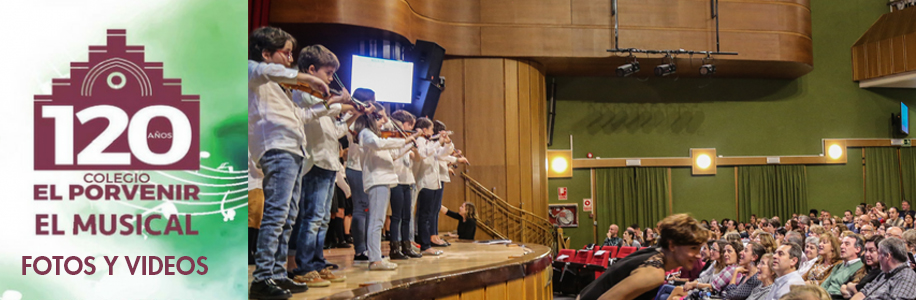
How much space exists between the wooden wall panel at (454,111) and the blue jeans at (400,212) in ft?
20.3

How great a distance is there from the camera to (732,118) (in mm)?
14023

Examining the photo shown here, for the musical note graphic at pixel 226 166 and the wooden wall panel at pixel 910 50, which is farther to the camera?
the wooden wall panel at pixel 910 50

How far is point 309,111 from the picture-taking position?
3.17 metres

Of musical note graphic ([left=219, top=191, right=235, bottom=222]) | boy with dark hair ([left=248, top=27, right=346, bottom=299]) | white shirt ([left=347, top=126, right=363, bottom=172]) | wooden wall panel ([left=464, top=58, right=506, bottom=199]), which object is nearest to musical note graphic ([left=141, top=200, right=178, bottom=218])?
musical note graphic ([left=219, top=191, right=235, bottom=222])

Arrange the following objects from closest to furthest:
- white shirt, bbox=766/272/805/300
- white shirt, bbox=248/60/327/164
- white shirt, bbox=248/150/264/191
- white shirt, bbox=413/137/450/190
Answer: white shirt, bbox=248/60/327/164 < white shirt, bbox=248/150/264/191 < white shirt, bbox=766/272/805/300 < white shirt, bbox=413/137/450/190

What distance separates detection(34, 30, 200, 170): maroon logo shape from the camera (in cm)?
156

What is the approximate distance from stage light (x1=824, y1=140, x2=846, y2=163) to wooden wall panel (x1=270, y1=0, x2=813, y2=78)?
6.32ft

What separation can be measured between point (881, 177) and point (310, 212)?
47.9ft

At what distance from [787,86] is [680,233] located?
13475 millimetres

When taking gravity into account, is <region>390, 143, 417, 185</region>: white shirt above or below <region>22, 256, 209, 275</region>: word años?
above

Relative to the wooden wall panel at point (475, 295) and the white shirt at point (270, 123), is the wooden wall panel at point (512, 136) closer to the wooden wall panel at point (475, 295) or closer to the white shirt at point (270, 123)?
the wooden wall panel at point (475, 295)

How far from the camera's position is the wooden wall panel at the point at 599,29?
11.2 meters

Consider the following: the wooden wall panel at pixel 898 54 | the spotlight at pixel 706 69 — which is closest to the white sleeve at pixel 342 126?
the spotlight at pixel 706 69

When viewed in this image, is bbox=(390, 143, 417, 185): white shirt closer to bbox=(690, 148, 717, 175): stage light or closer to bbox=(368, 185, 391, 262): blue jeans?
bbox=(368, 185, 391, 262): blue jeans
